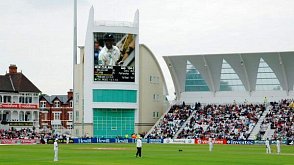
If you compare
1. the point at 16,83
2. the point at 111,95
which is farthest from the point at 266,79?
the point at 16,83

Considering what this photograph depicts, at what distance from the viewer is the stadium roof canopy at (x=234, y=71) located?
101 m

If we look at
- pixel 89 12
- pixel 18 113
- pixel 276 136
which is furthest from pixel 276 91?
pixel 18 113

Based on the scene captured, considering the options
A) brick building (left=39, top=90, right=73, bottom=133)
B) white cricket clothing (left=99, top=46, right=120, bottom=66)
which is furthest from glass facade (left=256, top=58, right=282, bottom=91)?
brick building (left=39, top=90, right=73, bottom=133)

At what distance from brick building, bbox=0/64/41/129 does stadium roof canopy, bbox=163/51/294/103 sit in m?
25.8

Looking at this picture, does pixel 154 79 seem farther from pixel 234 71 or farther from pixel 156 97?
pixel 234 71

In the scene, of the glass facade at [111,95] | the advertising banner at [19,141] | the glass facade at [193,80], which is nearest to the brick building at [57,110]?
the glass facade at [193,80]

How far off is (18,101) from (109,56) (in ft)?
82.3

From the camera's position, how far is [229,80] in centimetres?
10662

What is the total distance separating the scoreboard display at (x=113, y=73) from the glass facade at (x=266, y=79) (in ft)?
61.1

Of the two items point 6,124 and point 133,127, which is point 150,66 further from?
point 6,124

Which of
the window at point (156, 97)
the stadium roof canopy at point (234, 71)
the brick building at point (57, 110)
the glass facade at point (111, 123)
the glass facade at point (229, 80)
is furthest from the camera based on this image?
the brick building at point (57, 110)

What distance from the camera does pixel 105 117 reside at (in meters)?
105

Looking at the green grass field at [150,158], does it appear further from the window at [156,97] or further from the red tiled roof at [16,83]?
the red tiled roof at [16,83]

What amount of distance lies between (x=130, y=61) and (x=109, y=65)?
3.80 metres
